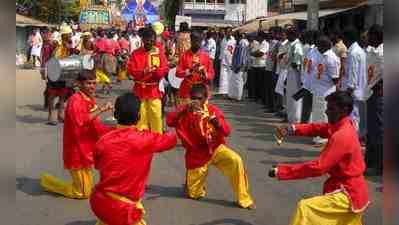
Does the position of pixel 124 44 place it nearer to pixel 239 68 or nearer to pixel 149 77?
pixel 239 68

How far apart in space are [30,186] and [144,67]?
2.24m

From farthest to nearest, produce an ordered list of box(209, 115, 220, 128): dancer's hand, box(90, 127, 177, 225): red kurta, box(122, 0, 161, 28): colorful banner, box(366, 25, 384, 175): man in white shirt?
box(122, 0, 161, 28): colorful banner
box(366, 25, 384, 175): man in white shirt
box(209, 115, 220, 128): dancer's hand
box(90, 127, 177, 225): red kurta

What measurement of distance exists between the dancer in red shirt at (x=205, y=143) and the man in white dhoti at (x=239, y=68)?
9.93m

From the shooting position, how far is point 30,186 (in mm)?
8031

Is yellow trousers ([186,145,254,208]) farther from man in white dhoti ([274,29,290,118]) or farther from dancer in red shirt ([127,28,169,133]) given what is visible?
man in white dhoti ([274,29,290,118])

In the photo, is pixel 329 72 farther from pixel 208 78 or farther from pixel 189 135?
pixel 189 135

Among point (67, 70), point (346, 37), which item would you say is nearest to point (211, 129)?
point (346, 37)

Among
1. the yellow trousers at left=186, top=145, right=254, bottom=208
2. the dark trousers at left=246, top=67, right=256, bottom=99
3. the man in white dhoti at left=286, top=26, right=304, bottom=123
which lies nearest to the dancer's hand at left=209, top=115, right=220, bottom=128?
the yellow trousers at left=186, top=145, right=254, bottom=208

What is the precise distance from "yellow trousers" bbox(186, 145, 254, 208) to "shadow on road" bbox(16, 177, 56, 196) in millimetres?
1748

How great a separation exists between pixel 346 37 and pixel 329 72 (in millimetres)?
709

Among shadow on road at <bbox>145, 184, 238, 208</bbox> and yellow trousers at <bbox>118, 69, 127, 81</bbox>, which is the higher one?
yellow trousers at <bbox>118, 69, 127, 81</bbox>

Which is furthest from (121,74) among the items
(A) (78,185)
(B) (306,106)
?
(A) (78,185)

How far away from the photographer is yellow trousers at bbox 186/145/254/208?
7.15 meters

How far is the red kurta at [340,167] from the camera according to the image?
503cm
